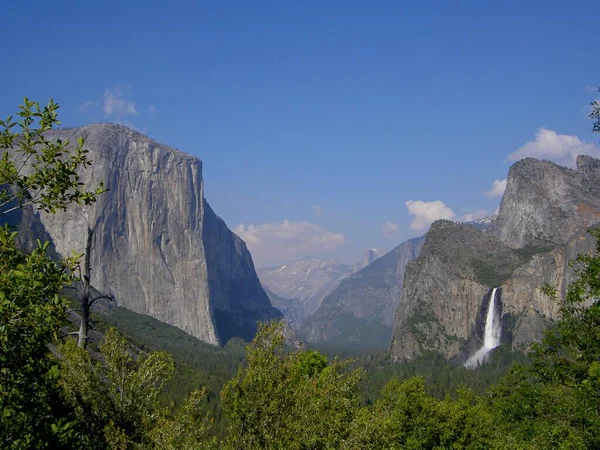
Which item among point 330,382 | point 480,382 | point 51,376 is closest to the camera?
point 51,376

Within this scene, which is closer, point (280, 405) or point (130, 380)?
point (280, 405)

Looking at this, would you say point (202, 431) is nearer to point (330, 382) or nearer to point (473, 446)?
point (330, 382)

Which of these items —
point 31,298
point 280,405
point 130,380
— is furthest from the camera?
point 130,380

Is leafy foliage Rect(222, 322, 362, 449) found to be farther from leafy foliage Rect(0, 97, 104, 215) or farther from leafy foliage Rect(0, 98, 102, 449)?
leafy foliage Rect(0, 97, 104, 215)

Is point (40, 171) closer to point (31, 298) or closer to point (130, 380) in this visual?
point (31, 298)

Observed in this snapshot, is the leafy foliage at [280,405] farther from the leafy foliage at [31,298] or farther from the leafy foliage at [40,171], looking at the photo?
the leafy foliage at [40,171]

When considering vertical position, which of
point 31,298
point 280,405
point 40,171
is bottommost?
point 280,405

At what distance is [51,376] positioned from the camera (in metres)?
9.85

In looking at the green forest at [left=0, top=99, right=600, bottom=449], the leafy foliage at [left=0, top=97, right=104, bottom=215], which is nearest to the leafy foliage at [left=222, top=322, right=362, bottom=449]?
the green forest at [left=0, top=99, right=600, bottom=449]

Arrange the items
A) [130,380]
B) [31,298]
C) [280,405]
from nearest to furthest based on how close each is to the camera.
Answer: [31,298] < [280,405] < [130,380]

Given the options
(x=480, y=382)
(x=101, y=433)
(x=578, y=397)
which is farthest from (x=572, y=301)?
(x=480, y=382)

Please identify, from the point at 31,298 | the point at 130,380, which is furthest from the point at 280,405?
the point at 31,298

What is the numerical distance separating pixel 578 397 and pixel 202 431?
17.1m

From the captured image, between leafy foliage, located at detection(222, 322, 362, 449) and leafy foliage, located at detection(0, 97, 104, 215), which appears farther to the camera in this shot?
leafy foliage, located at detection(222, 322, 362, 449)
